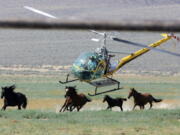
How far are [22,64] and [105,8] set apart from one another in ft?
150

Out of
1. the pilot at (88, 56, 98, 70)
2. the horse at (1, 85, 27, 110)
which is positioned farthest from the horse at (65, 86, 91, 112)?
the pilot at (88, 56, 98, 70)

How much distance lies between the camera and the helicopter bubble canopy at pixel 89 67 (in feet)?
84.4

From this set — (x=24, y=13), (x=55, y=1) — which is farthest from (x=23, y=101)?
(x=55, y=1)

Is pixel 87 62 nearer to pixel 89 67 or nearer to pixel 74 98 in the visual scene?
pixel 89 67

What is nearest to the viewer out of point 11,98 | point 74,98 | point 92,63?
point 11,98

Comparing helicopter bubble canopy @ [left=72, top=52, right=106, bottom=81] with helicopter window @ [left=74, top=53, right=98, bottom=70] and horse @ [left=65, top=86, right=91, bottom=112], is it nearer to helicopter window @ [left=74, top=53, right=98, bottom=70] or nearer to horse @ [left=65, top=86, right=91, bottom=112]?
helicopter window @ [left=74, top=53, right=98, bottom=70]

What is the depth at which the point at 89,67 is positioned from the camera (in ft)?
85.3

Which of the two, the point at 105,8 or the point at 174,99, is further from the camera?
the point at 105,8

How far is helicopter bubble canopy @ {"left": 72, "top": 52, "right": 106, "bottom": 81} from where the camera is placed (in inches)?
1013

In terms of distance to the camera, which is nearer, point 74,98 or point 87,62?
point 74,98

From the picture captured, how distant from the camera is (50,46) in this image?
3533 inches

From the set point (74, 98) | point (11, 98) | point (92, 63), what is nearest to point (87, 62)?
point (92, 63)

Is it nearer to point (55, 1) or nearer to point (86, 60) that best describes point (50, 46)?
point (55, 1)

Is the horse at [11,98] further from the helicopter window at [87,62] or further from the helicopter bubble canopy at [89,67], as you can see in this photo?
the helicopter window at [87,62]
